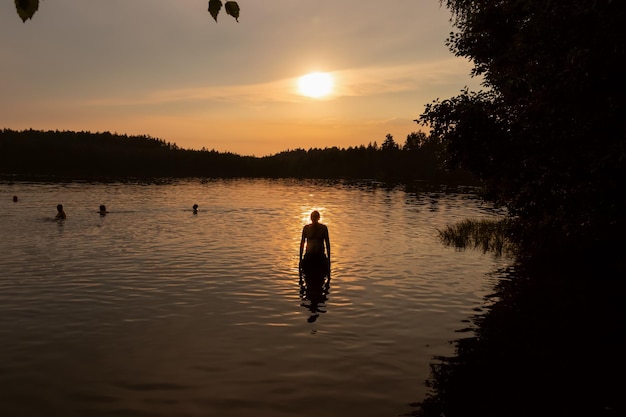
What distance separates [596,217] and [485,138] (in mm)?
6323

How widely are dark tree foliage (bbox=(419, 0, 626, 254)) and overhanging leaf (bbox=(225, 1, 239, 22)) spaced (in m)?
12.7

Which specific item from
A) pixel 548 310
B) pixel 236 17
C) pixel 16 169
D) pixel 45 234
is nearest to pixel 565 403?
pixel 548 310

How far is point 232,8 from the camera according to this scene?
14.4 ft

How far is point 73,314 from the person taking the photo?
48.5 ft

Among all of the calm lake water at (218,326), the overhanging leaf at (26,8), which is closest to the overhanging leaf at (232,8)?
the overhanging leaf at (26,8)

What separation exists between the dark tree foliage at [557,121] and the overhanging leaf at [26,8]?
46.4 feet

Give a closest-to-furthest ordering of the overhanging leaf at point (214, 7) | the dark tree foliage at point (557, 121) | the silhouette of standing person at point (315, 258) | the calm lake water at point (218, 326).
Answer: the overhanging leaf at point (214, 7) → the calm lake water at point (218, 326) → the dark tree foliage at point (557, 121) → the silhouette of standing person at point (315, 258)

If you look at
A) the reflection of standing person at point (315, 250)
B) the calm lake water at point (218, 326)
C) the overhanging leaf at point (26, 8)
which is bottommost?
the calm lake water at point (218, 326)

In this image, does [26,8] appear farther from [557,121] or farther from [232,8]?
[557,121]

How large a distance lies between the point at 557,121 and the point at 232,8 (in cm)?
1490

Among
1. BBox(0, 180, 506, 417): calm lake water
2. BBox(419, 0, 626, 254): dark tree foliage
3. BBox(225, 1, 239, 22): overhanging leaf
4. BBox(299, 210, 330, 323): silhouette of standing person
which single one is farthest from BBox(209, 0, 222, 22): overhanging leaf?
BBox(299, 210, 330, 323): silhouette of standing person

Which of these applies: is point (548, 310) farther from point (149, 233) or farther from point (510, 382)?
point (149, 233)

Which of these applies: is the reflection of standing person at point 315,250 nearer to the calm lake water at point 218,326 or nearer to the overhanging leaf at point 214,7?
the calm lake water at point 218,326

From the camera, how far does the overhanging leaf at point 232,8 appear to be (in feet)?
14.3
